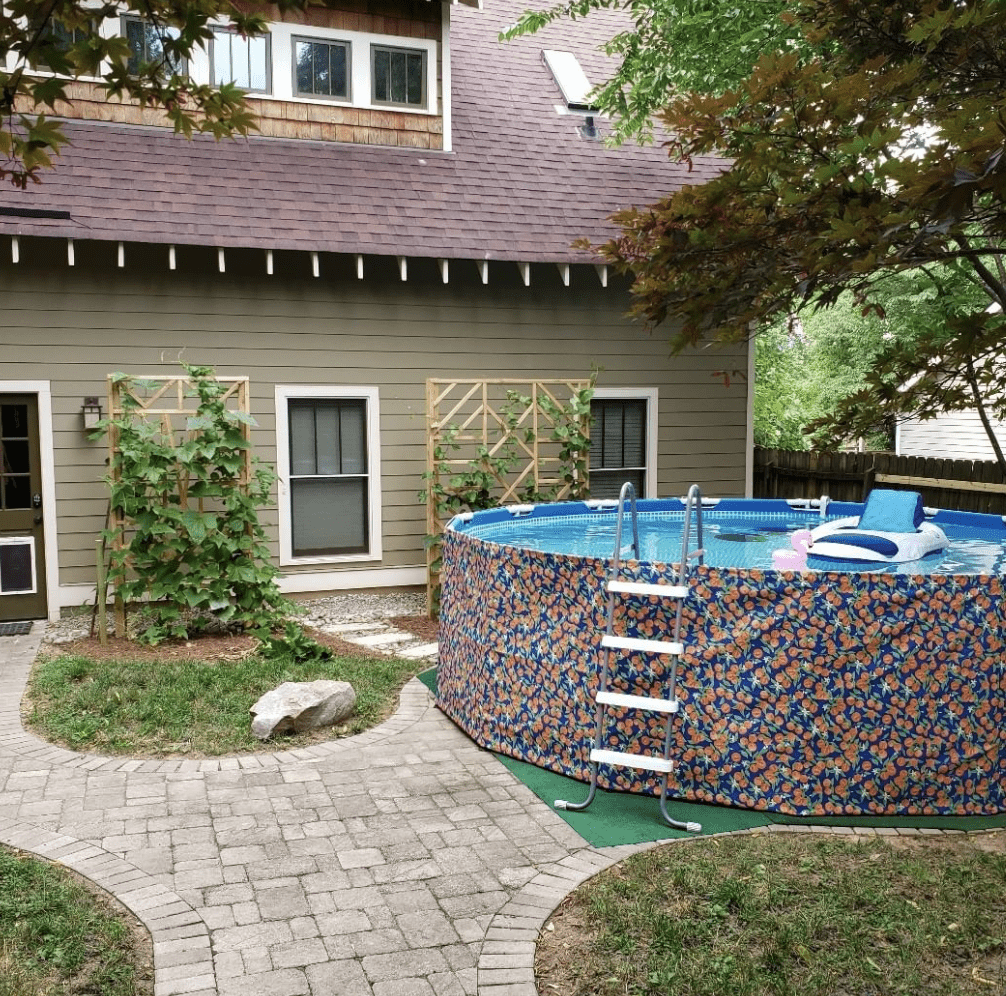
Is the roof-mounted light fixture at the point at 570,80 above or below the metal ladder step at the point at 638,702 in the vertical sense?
above

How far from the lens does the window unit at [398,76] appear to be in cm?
1085

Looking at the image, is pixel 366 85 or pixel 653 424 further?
pixel 653 424

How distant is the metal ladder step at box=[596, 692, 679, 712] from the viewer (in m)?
4.86

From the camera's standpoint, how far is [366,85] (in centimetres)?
1082

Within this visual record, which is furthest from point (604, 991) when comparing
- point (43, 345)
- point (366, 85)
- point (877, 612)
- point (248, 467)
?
point (366, 85)

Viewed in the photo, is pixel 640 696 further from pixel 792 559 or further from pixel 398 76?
pixel 398 76

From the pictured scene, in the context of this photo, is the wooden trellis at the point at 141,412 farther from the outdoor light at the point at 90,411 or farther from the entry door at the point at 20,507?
the entry door at the point at 20,507

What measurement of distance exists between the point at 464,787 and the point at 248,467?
4.42 metres

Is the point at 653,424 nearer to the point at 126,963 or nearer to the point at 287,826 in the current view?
the point at 287,826

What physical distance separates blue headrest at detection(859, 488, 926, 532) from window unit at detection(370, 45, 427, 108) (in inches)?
266

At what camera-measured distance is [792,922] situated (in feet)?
12.5

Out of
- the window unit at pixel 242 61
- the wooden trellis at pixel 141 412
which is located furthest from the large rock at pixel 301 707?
the window unit at pixel 242 61

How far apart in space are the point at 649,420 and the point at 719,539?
7.99 ft

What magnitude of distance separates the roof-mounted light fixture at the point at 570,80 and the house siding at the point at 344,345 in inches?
113
